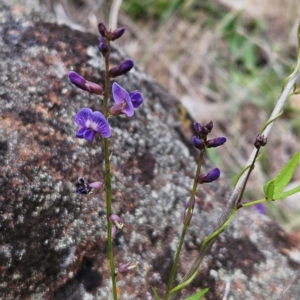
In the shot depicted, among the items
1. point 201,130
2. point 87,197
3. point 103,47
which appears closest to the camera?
point 103,47

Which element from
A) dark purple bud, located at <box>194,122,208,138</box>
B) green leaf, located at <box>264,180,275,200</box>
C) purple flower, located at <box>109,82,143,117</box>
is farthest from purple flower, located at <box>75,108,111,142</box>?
green leaf, located at <box>264,180,275,200</box>

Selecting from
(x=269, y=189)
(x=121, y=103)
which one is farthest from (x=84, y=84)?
(x=269, y=189)

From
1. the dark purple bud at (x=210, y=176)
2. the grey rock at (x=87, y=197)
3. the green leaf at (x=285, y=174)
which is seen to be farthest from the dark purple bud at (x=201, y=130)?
the grey rock at (x=87, y=197)

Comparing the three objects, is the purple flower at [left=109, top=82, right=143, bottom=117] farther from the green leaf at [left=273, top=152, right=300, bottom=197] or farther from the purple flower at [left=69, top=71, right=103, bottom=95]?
the green leaf at [left=273, top=152, right=300, bottom=197]

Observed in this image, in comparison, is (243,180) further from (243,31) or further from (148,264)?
(243,31)

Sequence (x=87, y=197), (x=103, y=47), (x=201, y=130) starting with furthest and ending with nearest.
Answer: (x=87, y=197) → (x=201, y=130) → (x=103, y=47)

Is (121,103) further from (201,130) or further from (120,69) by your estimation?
(201,130)

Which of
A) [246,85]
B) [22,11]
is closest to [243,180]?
[22,11]
